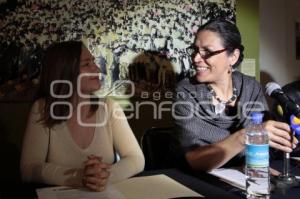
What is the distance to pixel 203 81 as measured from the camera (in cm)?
167

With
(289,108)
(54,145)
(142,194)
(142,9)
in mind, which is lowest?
(142,194)

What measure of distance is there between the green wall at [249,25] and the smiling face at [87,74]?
1276mm

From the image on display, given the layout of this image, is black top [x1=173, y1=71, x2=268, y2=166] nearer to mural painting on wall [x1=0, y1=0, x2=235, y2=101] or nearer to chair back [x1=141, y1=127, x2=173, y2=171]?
chair back [x1=141, y1=127, x2=173, y2=171]

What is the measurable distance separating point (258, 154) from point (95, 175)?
500 mm

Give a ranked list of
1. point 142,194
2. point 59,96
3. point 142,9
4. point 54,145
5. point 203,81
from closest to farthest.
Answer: point 142,194, point 54,145, point 59,96, point 203,81, point 142,9

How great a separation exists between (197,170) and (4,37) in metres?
1.23

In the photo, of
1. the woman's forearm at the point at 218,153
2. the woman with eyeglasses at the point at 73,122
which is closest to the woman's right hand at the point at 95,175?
the woman with eyeglasses at the point at 73,122

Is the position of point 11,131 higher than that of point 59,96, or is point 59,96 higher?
point 59,96

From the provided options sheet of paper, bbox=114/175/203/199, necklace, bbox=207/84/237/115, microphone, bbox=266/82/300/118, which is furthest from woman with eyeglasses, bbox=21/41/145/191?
microphone, bbox=266/82/300/118

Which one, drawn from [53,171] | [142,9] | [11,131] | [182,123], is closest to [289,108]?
[182,123]

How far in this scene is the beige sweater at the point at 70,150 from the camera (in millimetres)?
1285

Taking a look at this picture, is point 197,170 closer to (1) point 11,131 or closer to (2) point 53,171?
(2) point 53,171

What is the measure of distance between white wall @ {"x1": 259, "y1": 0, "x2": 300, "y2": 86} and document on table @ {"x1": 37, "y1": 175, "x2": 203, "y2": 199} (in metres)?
1.63

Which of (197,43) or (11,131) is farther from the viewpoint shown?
(11,131)
